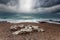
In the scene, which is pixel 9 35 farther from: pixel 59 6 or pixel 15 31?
pixel 59 6

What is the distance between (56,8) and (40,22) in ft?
1.43

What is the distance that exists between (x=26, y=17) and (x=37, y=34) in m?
0.57

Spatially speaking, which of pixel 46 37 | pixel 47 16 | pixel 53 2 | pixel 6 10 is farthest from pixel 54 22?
pixel 6 10

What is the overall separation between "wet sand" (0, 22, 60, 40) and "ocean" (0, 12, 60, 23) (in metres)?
0.11

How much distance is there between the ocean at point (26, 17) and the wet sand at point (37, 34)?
0.36 ft

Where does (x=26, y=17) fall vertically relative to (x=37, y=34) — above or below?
above

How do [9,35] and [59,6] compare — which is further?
[59,6]

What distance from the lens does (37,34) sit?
2336 millimetres

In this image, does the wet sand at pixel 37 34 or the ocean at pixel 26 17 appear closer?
the wet sand at pixel 37 34

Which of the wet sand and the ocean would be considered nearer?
the wet sand

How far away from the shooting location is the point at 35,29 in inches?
97.3

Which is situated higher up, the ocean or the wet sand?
the ocean

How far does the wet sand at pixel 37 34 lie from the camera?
2.18 metres

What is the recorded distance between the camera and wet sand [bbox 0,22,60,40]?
2.18 m
